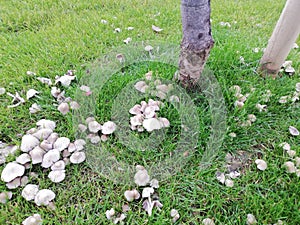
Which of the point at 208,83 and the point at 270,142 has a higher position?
the point at 208,83

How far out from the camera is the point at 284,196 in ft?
4.32

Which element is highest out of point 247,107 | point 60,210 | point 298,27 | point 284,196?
point 298,27

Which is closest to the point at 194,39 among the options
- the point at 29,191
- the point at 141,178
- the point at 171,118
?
the point at 171,118

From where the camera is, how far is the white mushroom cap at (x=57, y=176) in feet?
4.44

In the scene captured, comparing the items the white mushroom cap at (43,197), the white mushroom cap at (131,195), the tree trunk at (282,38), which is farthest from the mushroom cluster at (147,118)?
the tree trunk at (282,38)

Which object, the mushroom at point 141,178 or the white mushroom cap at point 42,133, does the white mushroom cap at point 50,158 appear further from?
the mushroom at point 141,178

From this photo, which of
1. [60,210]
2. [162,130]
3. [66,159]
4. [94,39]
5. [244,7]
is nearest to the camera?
[60,210]

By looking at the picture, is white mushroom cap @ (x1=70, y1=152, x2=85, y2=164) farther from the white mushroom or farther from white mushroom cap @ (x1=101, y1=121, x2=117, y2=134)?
the white mushroom

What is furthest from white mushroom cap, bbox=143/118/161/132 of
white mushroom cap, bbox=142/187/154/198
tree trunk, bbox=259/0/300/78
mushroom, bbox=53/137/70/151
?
tree trunk, bbox=259/0/300/78

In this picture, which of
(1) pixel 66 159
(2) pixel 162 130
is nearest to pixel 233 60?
(2) pixel 162 130

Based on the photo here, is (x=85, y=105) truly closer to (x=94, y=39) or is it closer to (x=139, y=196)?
(x=139, y=196)

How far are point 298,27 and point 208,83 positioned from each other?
2.30ft

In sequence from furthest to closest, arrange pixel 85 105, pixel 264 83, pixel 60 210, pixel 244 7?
pixel 244 7 → pixel 264 83 → pixel 85 105 → pixel 60 210

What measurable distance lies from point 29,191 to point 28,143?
27cm
